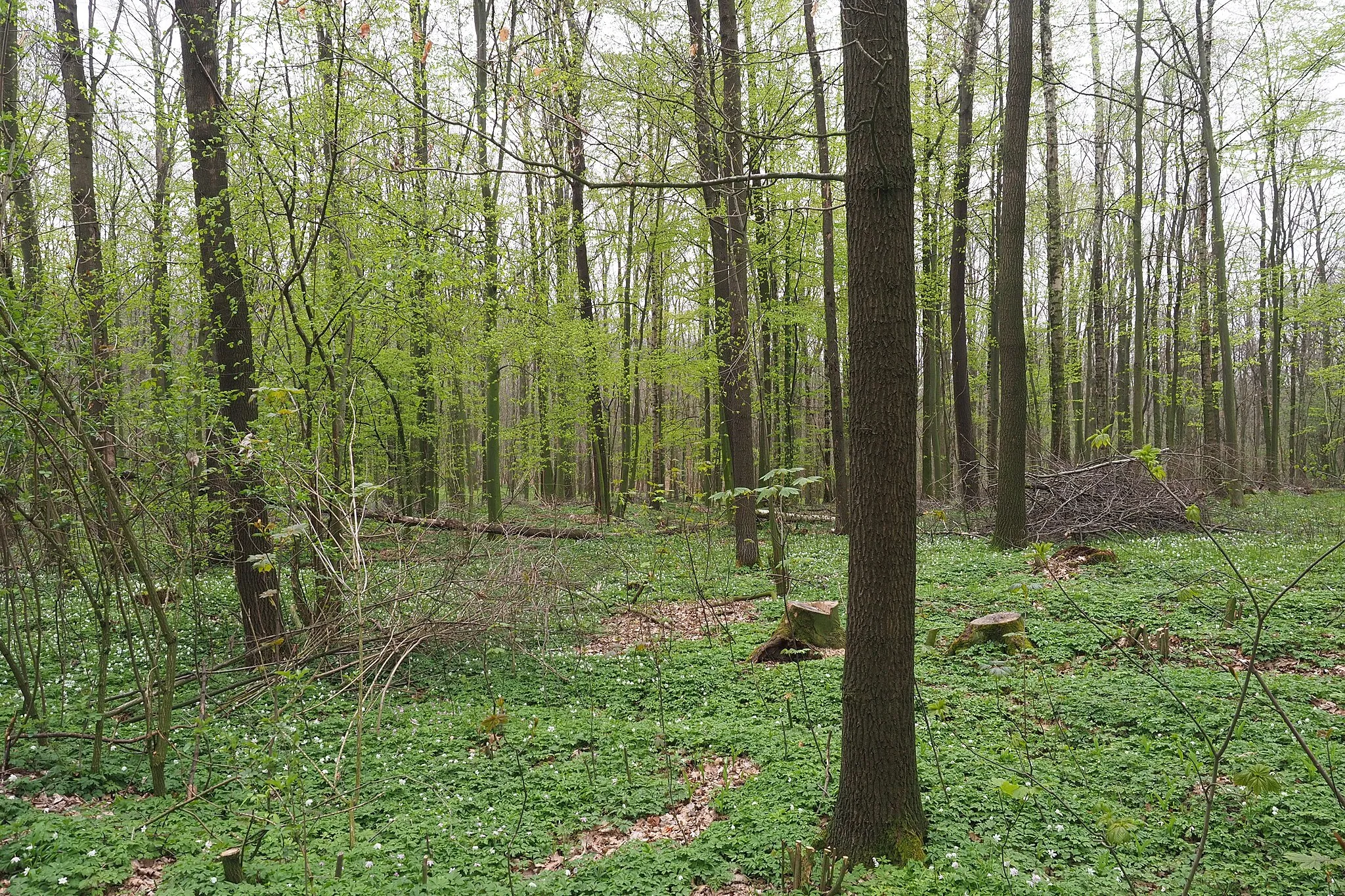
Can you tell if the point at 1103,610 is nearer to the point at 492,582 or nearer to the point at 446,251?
the point at 492,582

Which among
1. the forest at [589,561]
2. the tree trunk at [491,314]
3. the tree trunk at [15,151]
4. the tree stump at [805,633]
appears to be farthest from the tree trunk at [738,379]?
the tree trunk at [15,151]

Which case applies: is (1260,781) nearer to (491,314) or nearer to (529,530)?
(529,530)

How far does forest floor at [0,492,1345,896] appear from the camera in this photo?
3.56m

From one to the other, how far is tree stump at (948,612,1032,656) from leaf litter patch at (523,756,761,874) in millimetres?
2936

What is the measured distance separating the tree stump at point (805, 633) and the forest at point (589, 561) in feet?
0.17

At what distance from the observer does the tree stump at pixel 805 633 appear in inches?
290

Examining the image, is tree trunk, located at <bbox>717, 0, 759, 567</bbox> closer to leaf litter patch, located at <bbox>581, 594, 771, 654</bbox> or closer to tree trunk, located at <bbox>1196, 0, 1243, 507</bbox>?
leaf litter patch, located at <bbox>581, 594, 771, 654</bbox>

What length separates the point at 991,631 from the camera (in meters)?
6.79

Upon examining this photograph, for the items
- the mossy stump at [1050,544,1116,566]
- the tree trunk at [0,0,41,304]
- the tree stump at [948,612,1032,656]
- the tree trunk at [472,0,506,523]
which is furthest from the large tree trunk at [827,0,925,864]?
the tree trunk at [472,0,506,523]

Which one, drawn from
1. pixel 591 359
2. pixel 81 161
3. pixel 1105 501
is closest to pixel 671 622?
pixel 1105 501

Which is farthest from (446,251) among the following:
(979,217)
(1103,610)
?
(979,217)

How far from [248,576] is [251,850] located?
13.4 ft

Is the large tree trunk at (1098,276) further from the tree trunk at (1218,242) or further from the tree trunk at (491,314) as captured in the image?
the tree trunk at (491,314)

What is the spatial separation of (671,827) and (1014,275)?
898cm
